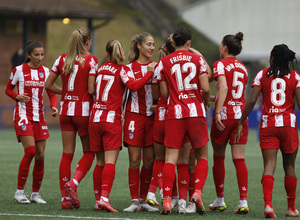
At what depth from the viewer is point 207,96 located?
7828 mm

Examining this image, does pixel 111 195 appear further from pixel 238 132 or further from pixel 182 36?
pixel 182 36

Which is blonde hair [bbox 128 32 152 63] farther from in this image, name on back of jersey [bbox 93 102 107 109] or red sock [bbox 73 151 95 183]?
red sock [bbox 73 151 95 183]

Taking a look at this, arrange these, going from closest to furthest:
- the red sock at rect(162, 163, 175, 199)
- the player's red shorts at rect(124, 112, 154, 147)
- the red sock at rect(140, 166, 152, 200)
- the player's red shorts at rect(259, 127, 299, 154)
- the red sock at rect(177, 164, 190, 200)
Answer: the red sock at rect(162, 163, 175, 199), the player's red shorts at rect(259, 127, 299, 154), the red sock at rect(177, 164, 190, 200), the player's red shorts at rect(124, 112, 154, 147), the red sock at rect(140, 166, 152, 200)

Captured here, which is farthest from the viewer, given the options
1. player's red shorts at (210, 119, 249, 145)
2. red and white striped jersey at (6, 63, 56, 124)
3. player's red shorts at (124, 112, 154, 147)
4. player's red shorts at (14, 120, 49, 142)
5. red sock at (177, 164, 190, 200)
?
red and white striped jersey at (6, 63, 56, 124)

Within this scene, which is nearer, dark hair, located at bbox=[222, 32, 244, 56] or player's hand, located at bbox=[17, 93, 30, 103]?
dark hair, located at bbox=[222, 32, 244, 56]

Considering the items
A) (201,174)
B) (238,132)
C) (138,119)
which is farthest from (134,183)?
(238,132)

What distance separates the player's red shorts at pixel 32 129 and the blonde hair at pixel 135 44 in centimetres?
164

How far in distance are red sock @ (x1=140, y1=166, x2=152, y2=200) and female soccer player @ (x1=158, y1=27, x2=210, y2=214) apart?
64 centimetres

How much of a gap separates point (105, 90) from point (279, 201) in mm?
3196

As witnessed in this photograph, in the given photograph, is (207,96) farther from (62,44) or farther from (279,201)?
(62,44)

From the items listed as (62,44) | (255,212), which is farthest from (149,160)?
(62,44)

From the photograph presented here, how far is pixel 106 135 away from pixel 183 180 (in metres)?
1.09

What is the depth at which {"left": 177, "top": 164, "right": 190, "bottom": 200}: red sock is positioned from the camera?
7812 millimetres

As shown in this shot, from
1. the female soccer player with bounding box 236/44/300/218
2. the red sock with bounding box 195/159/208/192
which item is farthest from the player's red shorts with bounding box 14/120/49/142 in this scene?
the female soccer player with bounding box 236/44/300/218
